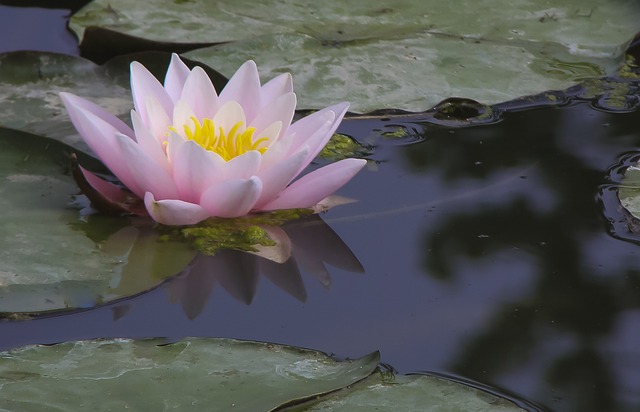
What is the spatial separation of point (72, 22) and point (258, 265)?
4.00 feet

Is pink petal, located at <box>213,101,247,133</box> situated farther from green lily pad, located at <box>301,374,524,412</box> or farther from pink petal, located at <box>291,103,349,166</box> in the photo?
green lily pad, located at <box>301,374,524,412</box>

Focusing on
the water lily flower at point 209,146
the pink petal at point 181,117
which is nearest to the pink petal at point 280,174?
the water lily flower at point 209,146

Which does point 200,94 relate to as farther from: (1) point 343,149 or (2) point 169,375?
(2) point 169,375

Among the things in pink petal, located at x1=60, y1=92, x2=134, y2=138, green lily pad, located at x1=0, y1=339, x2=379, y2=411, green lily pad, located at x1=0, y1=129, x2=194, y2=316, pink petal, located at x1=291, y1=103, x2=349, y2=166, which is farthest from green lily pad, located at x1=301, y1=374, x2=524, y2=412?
pink petal, located at x1=60, y1=92, x2=134, y2=138

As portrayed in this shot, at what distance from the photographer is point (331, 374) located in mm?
1493

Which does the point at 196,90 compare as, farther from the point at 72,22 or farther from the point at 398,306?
the point at 72,22

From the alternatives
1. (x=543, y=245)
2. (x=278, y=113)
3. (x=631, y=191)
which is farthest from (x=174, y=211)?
(x=631, y=191)

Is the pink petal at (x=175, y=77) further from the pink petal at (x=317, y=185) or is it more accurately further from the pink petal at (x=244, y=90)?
the pink petal at (x=317, y=185)

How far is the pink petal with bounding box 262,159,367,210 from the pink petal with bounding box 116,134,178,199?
220 millimetres

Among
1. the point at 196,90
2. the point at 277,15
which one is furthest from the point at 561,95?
the point at 196,90

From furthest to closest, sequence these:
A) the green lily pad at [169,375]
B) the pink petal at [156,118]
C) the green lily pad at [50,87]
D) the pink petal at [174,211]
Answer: the green lily pad at [50,87] → the pink petal at [156,118] → the pink petal at [174,211] → the green lily pad at [169,375]

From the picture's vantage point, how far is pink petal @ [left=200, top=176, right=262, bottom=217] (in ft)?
6.12

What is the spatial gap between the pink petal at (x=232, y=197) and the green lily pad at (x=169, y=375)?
1.29ft

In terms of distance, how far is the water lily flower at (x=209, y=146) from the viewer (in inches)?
73.9
